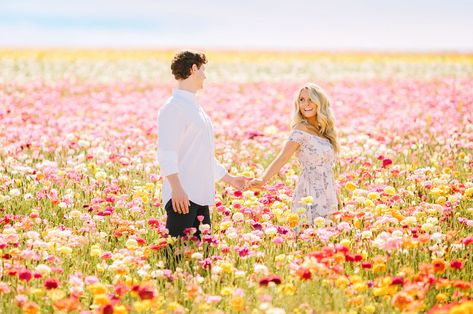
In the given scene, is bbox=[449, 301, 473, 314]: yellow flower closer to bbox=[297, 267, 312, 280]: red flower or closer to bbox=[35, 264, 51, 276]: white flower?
bbox=[297, 267, 312, 280]: red flower

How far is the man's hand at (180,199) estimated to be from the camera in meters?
4.87

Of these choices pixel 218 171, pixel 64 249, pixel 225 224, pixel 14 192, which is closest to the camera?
pixel 64 249

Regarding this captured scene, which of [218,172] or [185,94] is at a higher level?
[185,94]

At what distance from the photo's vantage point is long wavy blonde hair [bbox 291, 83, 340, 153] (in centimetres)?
584

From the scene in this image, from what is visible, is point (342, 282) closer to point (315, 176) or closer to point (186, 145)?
point (186, 145)

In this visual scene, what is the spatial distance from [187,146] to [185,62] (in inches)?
25.4

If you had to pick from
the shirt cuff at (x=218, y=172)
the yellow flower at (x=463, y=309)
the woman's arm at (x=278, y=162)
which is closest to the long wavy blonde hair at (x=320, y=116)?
the woman's arm at (x=278, y=162)

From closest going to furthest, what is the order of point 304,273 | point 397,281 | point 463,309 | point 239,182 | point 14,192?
point 463,309, point 397,281, point 304,273, point 239,182, point 14,192

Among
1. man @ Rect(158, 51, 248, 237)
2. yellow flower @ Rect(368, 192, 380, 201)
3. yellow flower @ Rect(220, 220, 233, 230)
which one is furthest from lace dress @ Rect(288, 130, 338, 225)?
man @ Rect(158, 51, 248, 237)

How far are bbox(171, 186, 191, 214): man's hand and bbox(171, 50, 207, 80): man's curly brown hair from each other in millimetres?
884

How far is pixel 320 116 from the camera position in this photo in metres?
5.87

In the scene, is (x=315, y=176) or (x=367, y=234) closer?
(x=367, y=234)

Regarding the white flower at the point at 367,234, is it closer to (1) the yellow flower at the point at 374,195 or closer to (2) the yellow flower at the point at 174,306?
(1) the yellow flower at the point at 374,195

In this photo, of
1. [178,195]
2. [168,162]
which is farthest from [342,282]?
[168,162]
